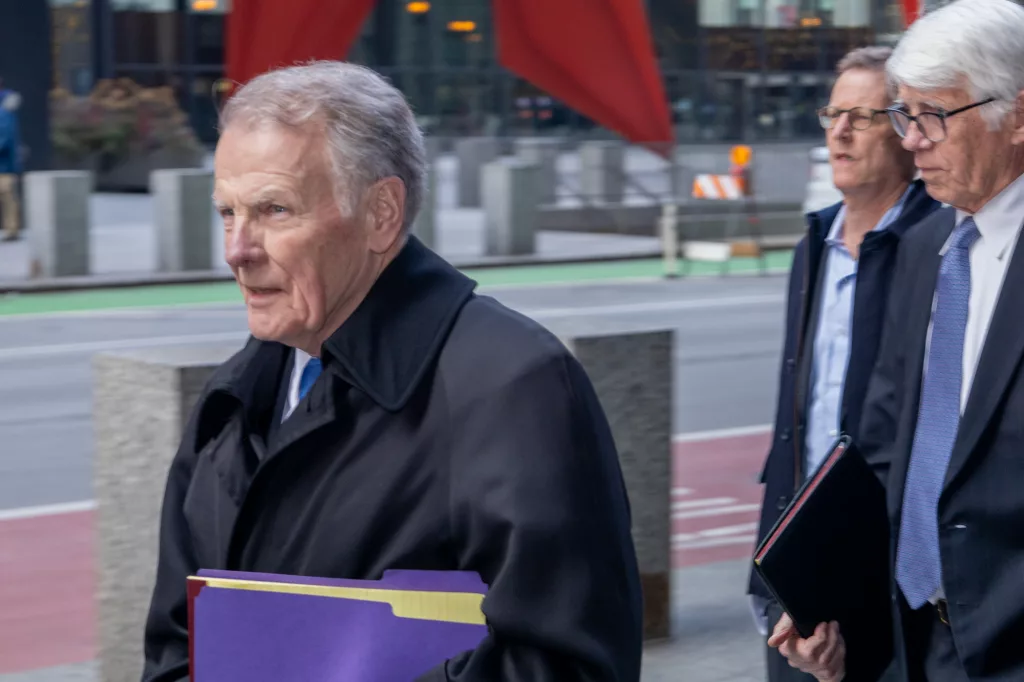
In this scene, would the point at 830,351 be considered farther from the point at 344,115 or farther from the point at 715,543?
the point at 715,543

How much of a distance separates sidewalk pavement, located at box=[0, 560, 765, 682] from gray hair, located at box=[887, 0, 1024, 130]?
293 centimetres

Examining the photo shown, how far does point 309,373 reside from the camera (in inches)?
108

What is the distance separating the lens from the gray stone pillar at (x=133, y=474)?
5297mm

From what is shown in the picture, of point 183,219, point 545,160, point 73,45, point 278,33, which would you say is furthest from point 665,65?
point 278,33

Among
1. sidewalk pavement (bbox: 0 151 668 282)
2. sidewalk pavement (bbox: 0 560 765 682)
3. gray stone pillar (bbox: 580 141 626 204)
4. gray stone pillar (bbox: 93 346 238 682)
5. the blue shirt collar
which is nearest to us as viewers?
the blue shirt collar

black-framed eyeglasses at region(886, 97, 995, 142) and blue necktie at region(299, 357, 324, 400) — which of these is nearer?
blue necktie at region(299, 357, 324, 400)

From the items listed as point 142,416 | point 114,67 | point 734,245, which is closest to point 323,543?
point 142,416

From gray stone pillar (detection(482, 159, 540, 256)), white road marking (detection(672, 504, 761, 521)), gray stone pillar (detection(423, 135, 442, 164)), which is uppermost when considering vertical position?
gray stone pillar (detection(423, 135, 442, 164))

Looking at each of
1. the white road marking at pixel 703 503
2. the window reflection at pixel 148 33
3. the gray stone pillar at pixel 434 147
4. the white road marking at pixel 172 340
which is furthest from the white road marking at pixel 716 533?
the window reflection at pixel 148 33

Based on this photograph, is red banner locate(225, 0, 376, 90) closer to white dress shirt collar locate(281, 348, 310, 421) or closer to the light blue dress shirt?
the light blue dress shirt

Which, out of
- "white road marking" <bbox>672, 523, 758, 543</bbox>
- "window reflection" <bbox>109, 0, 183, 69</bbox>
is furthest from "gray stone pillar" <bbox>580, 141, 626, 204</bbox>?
"white road marking" <bbox>672, 523, 758, 543</bbox>

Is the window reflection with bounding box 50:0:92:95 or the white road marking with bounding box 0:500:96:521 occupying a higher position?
the window reflection with bounding box 50:0:92:95

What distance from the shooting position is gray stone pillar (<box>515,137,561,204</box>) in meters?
28.8

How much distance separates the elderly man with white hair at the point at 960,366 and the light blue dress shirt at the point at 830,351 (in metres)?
1.03
